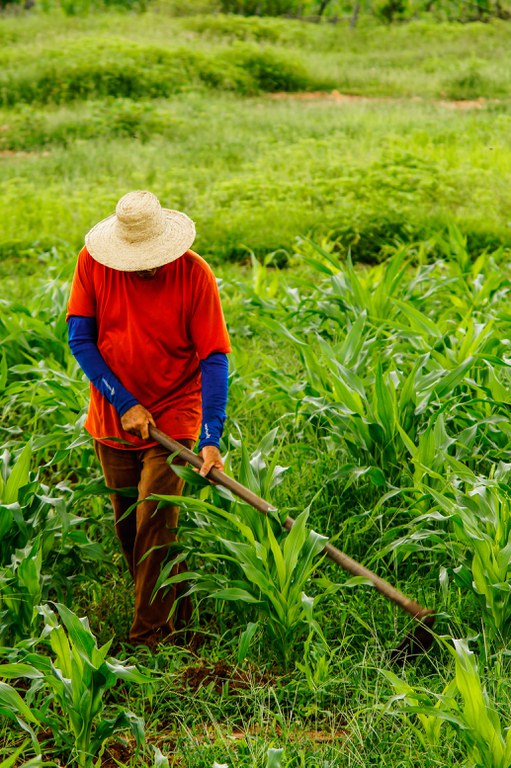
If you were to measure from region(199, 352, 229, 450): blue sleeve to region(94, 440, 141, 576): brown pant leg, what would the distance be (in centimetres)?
36

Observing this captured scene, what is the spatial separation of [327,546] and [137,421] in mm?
757

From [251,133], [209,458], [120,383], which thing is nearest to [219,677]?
[209,458]

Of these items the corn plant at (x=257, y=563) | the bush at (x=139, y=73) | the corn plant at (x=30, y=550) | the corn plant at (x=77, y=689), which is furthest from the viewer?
the bush at (x=139, y=73)

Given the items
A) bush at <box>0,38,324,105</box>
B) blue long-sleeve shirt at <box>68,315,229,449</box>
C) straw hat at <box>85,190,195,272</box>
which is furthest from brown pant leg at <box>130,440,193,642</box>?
bush at <box>0,38,324,105</box>

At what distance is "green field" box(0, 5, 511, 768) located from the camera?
Result: 272 cm

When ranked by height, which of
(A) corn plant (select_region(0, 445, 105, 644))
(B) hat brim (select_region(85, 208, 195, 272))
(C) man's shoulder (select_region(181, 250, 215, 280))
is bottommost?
(A) corn plant (select_region(0, 445, 105, 644))

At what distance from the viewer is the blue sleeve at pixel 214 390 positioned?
3189 millimetres

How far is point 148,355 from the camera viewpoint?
3.26 metres

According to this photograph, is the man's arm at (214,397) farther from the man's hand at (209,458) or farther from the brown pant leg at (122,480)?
the brown pant leg at (122,480)

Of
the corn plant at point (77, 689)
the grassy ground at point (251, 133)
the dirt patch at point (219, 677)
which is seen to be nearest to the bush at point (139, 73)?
the grassy ground at point (251, 133)

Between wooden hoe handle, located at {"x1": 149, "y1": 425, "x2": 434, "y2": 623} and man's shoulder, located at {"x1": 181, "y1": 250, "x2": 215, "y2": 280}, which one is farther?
man's shoulder, located at {"x1": 181, "y1": 250, "x2": 215, "y2": 280}

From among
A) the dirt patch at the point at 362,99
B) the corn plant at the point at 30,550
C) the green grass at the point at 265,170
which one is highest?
the corn plant at the point at 30,550

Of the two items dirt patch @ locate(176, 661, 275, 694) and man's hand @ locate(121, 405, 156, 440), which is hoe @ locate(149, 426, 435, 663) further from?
dirt patch @ locate(176, 661, 275, 694)

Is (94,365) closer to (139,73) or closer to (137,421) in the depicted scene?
(137,421)
